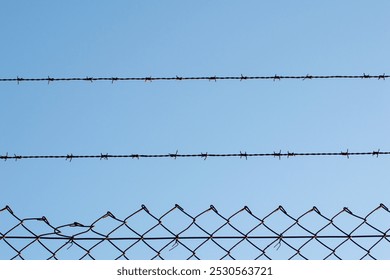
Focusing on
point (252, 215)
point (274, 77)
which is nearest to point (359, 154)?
point (274, 77)

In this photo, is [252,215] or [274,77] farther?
[274,77]

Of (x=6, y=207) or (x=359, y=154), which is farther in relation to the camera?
(x=359, y=154)

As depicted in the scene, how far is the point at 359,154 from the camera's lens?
3.22 m

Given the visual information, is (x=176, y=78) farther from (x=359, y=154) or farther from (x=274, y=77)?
(x=359, y=154)

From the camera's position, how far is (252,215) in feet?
8.00

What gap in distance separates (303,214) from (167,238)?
1.96 ft
